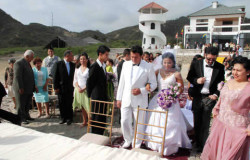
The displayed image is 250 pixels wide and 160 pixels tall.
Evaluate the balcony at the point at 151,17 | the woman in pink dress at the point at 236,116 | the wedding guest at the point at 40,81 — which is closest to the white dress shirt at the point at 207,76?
the woman in pink dress at the point at 236,116

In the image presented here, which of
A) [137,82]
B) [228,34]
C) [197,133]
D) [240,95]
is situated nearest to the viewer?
[240,95]

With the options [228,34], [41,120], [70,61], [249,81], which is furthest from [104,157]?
[228,34]

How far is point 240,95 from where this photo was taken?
2537 mm

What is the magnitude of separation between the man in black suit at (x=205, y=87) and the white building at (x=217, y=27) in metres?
28.3

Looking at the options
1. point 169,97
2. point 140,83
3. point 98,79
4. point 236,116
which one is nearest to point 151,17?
point 98,79

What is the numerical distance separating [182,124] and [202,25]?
3370cm

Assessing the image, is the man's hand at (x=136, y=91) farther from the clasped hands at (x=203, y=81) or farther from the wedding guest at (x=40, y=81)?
the wedding guest at (x=40, y=81)

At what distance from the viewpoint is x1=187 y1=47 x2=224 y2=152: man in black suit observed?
11.5 ft

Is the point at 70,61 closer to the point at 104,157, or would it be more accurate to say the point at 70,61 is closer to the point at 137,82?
the point at 137,82

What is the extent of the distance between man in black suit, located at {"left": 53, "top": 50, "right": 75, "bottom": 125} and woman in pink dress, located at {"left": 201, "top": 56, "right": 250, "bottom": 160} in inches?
160

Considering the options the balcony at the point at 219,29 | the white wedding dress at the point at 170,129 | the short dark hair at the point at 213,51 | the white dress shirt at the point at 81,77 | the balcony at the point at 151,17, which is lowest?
the white wedding dress at the point at 170,129

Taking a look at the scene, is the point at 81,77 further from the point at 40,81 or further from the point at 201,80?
the point at 201,80

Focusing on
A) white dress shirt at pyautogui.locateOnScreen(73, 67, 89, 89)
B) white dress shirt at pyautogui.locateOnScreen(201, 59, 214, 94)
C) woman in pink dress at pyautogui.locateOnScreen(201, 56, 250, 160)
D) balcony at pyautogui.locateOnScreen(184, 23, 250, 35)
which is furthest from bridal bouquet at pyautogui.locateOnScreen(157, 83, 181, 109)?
balcony at pyautogui.locateOnScreen(184, 23, 250, 35)

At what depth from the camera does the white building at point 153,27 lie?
114 ft
